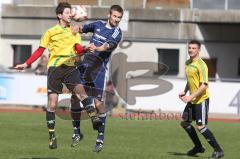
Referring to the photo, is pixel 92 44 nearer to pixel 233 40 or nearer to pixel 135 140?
pixel 135 140

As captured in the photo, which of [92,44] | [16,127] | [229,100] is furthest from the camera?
[229,100]

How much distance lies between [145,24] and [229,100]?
26.8 feet

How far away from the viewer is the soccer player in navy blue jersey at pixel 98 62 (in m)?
14.5

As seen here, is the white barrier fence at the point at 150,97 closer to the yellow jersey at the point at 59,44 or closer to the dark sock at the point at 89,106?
the dark sock at the point at 89,106

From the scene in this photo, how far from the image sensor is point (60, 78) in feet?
46.2

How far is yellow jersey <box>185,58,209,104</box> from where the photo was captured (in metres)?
15.8

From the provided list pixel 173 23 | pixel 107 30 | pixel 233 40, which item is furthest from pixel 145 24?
pixel 107 30

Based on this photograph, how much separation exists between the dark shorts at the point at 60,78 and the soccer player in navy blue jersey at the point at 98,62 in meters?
0.46

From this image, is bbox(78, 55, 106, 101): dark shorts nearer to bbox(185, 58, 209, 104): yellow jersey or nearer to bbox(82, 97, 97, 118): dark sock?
bbox(82, 97, 97, 118): dark sock

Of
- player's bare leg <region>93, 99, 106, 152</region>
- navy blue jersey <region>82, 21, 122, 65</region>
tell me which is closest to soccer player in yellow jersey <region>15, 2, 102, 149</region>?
player's bare leg <region>93, 99, 106, 152</region>

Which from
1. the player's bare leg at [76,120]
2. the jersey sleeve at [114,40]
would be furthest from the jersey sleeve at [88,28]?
the player's bare leg at [76,120]

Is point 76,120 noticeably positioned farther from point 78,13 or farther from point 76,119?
point 78,13

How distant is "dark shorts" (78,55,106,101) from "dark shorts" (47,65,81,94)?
521 millimetres

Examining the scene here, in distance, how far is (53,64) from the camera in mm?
14094
